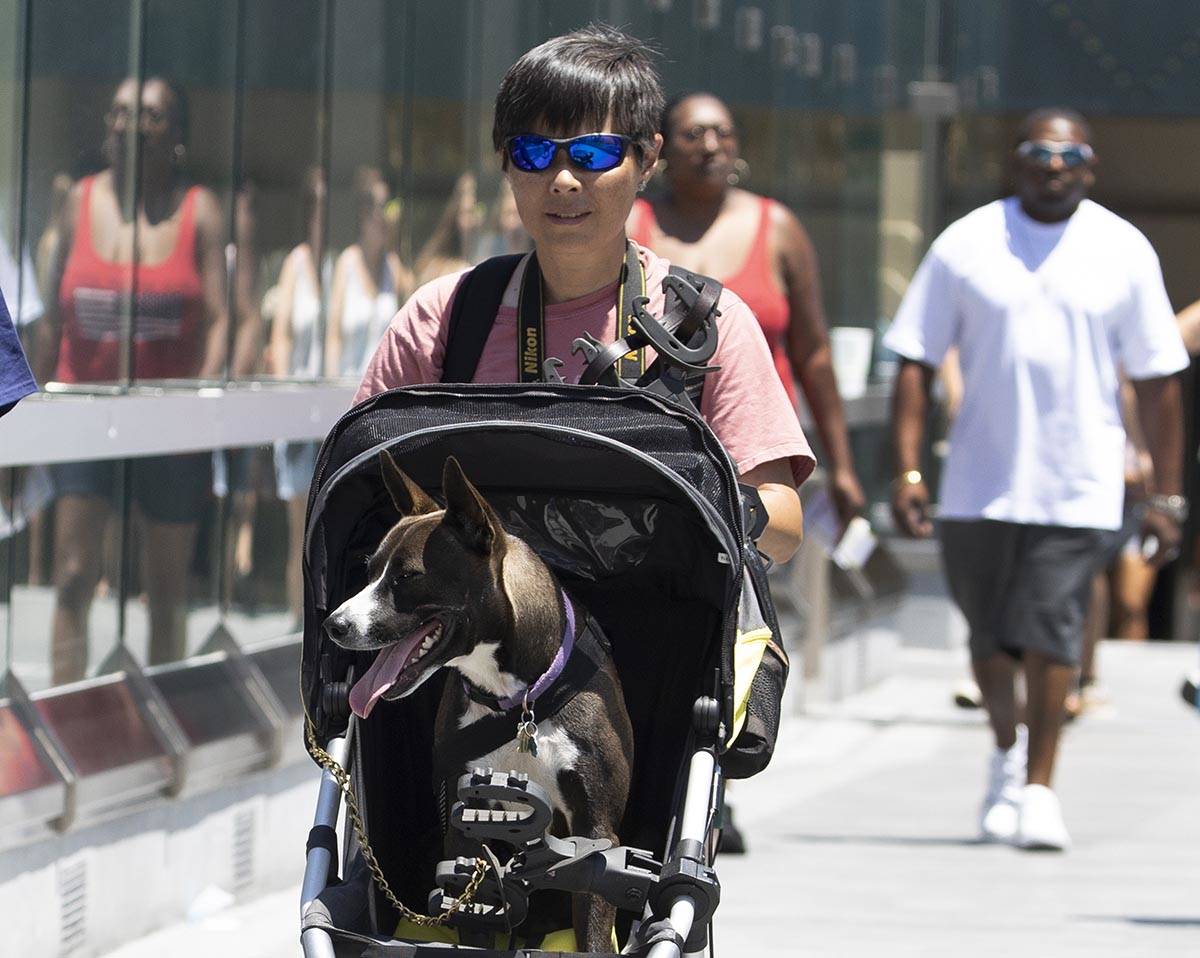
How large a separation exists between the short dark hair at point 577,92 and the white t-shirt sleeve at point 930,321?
12.9 feet

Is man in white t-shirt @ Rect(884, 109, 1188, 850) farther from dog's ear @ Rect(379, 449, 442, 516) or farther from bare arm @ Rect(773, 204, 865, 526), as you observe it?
dog's ear @ Rect(379, 449, 442, 516)

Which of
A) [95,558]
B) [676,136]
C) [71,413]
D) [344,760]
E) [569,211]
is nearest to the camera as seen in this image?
[344,760]

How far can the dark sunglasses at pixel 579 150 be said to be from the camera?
4027 millimetres

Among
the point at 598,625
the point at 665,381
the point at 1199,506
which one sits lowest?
the point at 1199,506

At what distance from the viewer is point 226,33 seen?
22.7ft

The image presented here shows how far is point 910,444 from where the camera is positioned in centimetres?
801

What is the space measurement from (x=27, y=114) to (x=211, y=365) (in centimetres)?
109

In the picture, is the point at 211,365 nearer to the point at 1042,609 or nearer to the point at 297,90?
the point at 297,90

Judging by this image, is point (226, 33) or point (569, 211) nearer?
point (569, 211)

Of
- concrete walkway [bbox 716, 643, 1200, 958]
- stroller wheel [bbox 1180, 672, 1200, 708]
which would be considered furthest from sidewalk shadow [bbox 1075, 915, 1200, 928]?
stroller wheel [bbox 1180, 672, 1200, 708]

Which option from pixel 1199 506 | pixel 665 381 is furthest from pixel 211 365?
pixel 1199 506

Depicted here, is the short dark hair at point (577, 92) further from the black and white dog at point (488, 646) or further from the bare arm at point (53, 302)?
the bare arm at point (53, 302)

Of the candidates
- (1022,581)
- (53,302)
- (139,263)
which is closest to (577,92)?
(53,302)

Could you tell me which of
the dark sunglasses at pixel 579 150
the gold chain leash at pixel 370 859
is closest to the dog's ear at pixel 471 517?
the gold chain leash at pixel 370 859
